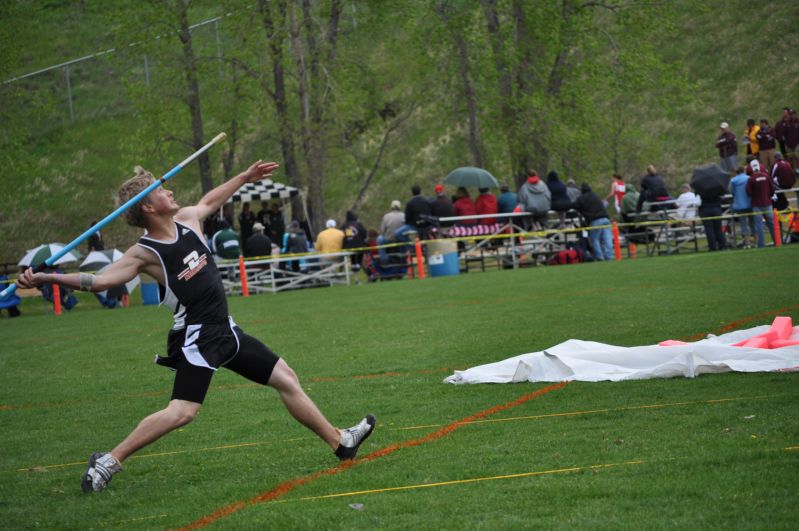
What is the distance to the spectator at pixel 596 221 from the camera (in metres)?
28.9

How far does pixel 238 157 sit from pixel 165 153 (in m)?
10.9

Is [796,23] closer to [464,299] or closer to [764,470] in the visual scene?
[464,299]

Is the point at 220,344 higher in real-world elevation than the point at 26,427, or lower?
higher

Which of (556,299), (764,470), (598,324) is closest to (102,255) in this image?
(556,299)

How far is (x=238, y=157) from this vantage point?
48.6 metres

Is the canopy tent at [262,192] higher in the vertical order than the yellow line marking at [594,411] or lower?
higher

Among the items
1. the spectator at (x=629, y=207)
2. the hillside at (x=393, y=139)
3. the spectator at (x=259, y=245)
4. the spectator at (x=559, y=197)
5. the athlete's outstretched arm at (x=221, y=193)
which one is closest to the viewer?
the athlete's outstretched arm at (x=221, y=193)

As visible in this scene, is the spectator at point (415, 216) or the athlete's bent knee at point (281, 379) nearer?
the athlete's bent knee at point (281, 379)

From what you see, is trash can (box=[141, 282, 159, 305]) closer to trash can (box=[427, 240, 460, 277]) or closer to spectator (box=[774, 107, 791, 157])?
trash can (box=[427, 240, 460, 277])

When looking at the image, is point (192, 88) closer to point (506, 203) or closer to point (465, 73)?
point (465, 73)

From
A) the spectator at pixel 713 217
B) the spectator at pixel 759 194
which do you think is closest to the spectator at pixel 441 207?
the spectator at pixel 713 217

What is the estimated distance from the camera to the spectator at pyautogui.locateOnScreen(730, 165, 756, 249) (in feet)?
88.8

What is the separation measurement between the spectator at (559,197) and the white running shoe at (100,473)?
23770 millimetres

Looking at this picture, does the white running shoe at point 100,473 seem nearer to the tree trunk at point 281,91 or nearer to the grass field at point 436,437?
the grass field at point 436,437
